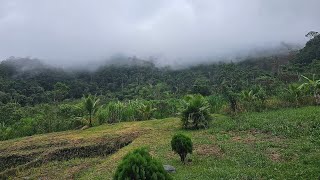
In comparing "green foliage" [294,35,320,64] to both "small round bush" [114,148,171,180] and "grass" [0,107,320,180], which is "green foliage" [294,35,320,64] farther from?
"small round bush" [114,148,171,180]

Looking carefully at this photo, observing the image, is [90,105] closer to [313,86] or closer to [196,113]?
[196,113]

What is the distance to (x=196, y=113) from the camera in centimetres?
2594

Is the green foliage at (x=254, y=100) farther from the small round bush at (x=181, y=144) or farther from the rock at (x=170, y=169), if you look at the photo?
the rock at (x=170, y=169)

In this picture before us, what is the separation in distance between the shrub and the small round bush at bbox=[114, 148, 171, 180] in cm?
1665

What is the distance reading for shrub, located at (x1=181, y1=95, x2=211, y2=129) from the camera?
25.9 metres

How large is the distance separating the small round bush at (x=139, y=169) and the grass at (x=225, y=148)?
4.45 metres

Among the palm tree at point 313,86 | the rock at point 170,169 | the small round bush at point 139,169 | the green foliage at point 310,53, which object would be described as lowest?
the rock at point 170,169

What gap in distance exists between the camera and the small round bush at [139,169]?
9.05 meters

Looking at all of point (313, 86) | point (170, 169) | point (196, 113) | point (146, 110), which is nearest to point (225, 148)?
point (170, 169)

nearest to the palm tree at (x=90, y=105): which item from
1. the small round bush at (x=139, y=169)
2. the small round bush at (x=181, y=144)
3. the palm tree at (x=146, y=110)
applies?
the palm tree at (x=146, y=110)

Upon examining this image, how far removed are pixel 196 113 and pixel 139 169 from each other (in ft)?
56.2

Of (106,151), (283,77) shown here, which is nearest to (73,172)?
(106,151)

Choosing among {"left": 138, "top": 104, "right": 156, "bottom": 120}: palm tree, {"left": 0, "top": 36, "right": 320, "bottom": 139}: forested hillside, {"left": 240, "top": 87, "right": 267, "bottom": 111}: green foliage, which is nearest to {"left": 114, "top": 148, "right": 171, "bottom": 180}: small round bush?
{"left": 0, "top": 36, "right": 320, "bottom": 139}: forested hillside

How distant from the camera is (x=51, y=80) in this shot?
78.2 metres
